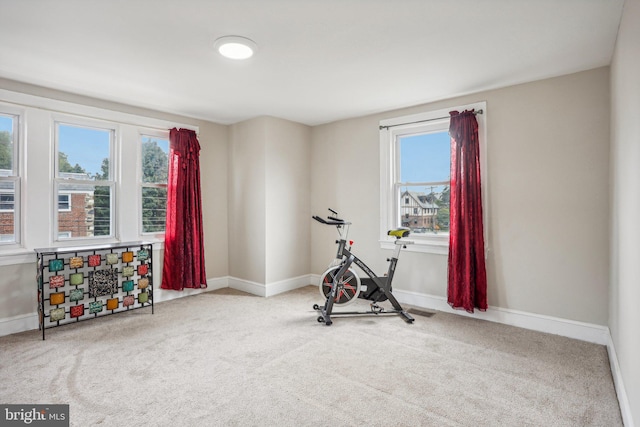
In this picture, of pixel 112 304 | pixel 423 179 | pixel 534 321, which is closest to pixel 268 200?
pixel 423 179

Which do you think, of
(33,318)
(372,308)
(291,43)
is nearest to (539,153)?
(372,308)

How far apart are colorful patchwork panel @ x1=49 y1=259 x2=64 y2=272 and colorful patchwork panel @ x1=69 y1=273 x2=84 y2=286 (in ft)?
0.52

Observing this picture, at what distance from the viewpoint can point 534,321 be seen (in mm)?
3350

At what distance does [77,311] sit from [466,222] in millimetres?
4097

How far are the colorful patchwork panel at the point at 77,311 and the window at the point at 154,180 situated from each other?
3.86ft

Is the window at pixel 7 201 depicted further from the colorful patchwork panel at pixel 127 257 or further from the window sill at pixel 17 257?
the colorful patchwork panel at pixel 127 257

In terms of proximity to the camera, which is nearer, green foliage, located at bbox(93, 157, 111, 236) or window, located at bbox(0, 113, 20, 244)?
window, located at bbox(0, 113, 20, 244)

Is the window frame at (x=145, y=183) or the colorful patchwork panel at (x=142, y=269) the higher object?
the window frame at (x=145, y=183)

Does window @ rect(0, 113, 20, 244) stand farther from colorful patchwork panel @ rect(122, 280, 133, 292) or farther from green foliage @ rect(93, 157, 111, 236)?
colorful patchwork panel @ rect(122, 280, 133, 292)

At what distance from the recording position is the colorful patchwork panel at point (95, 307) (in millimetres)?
3525

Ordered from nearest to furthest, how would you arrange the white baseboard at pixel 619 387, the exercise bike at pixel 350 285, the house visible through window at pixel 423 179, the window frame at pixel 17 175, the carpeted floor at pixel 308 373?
the white baseboard at pixel 619 387 < the carpeted floor at pixel 308 373 < the window frame at pixel 17 175 < the exercise bike at pixel 350 285 < the house visible through window at pixel 423 179

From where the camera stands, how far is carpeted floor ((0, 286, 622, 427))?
2.03 m

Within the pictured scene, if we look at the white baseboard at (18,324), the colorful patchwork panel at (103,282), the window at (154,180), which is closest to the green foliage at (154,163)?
the window at (154,180)

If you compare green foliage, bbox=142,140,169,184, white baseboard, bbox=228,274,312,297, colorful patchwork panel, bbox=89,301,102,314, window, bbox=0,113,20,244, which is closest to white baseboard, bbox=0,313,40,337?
colorful patchwork panel, bbox=89,301,102,314
